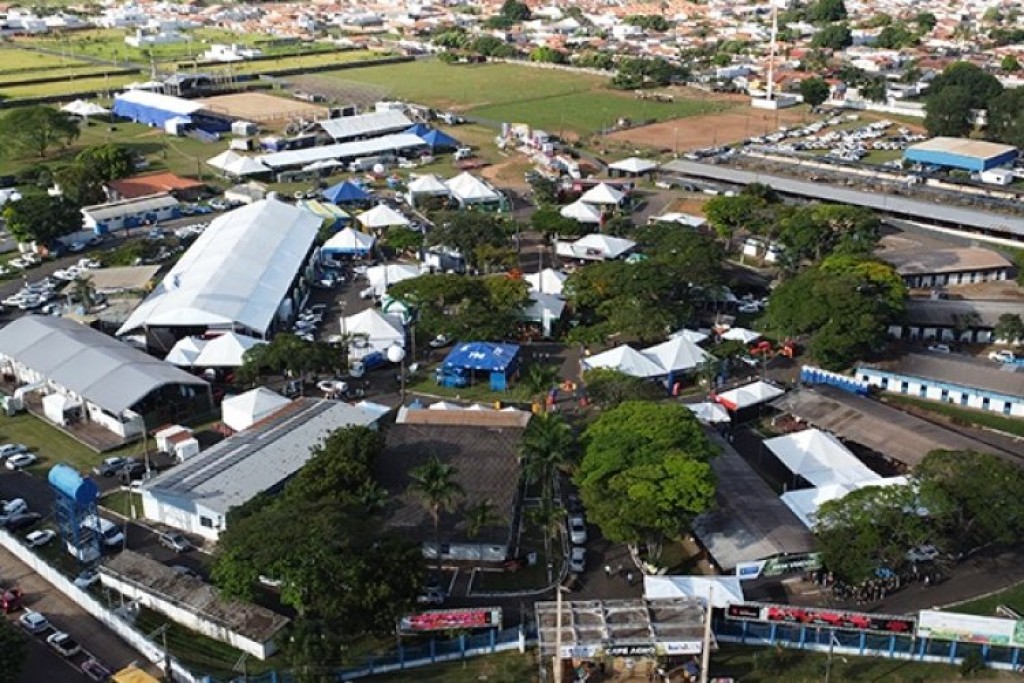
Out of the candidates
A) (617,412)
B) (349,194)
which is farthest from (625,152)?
(617,412)

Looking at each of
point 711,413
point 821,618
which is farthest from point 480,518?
point 711,413

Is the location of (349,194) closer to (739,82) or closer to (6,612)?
(6,612)

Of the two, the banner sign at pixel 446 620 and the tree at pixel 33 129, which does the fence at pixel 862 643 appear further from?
the tree at pixel 33 129

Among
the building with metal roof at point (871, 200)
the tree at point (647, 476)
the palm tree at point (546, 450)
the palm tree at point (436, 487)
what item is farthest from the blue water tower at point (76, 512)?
the building with metal roof at point (871, 200)

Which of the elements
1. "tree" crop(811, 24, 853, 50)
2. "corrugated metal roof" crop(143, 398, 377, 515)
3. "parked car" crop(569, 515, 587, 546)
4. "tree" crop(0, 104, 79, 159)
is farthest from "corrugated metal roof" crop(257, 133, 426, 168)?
"tree" crop(811, 24, 853, 50)

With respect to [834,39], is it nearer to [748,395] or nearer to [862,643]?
[748,395]
